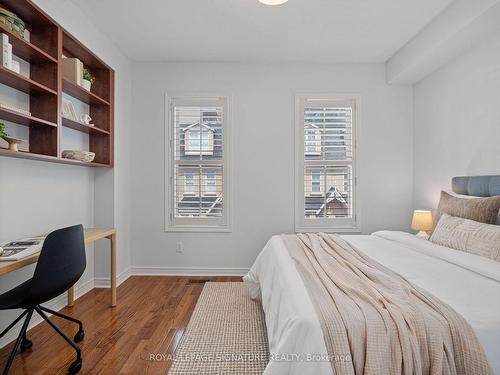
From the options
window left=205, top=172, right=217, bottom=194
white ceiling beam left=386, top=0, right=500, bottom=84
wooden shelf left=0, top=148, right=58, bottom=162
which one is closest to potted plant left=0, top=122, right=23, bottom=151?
wooden shelf left=0, top=148, right=58, bottom=162

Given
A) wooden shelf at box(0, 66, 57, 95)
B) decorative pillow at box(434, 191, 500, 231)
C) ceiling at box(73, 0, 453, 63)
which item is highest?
ceiling at box(73, 0, 453, 63)

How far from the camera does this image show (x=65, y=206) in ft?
9.10

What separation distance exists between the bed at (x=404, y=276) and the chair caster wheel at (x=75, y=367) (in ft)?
3.99

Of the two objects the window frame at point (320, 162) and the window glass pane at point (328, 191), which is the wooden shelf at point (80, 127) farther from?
the window glass pane at point (328, 191)

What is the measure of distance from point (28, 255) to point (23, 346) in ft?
2.58

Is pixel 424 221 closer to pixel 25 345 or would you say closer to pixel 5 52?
pixel 25 345

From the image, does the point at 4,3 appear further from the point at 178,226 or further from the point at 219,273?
the point at 219,273

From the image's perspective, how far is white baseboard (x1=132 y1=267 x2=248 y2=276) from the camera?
144 inches

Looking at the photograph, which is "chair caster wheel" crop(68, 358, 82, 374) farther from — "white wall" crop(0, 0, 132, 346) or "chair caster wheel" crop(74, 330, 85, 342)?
"white wall" crop(0, 0, 132, 346)

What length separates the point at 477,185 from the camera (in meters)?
2.55

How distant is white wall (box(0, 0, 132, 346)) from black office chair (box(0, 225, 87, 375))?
0.59 metres

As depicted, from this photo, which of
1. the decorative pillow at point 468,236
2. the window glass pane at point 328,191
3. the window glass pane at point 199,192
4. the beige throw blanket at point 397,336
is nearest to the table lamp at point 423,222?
the decorative pillow at point 468,236

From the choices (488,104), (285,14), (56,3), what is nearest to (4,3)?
(56,3)

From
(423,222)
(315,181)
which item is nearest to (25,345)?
(315,181)
